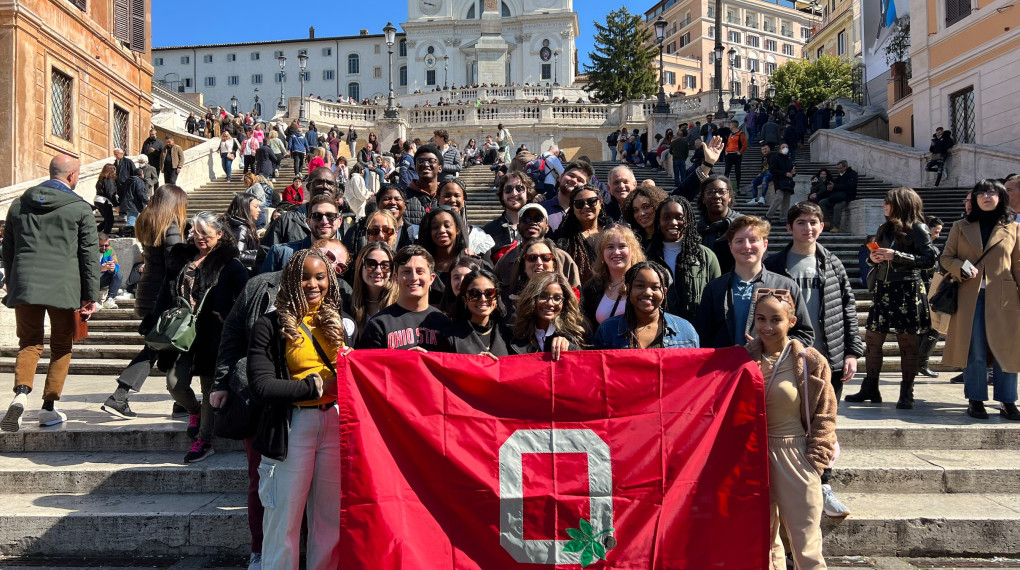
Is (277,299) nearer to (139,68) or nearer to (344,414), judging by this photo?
Result: (344,414)

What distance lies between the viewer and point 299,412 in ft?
14.2

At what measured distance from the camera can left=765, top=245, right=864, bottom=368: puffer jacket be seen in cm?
534

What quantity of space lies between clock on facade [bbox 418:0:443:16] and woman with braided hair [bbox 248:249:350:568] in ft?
270

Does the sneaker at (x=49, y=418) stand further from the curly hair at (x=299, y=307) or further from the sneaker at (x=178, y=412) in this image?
the curly hair at (x=299, y=307)

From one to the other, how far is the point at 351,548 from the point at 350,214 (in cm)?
494

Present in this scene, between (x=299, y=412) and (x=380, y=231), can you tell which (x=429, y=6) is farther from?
(x=299, y=412)

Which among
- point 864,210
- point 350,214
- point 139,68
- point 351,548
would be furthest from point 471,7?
point 351,548

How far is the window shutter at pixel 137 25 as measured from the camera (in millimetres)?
25691

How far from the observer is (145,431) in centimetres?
635

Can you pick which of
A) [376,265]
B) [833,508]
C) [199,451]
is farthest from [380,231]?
[833,508]

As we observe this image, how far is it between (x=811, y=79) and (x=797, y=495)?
193 feet

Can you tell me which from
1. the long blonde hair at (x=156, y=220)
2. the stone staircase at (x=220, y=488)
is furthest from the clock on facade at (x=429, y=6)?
the long blonde hair at (x=156, y=220)

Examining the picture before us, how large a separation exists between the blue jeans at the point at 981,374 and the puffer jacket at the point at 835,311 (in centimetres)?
183

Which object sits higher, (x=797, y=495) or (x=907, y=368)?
(x=907, y=368)
